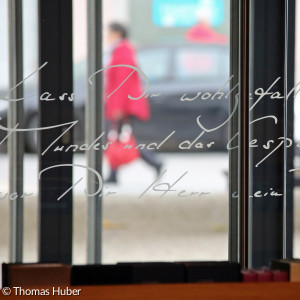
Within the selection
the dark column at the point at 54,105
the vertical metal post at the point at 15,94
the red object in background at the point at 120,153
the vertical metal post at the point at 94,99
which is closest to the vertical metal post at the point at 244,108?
the red object in background at the point at 120,153

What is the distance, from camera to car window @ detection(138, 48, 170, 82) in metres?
3.02

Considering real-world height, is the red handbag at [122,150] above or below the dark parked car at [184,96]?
below

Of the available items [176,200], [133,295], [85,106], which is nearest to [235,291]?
[133,295]

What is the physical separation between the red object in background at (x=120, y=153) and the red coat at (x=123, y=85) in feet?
0.37

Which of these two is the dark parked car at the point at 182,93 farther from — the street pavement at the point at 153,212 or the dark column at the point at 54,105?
the dark column at the point at 54,105

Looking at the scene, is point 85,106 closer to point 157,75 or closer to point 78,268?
point 157,75

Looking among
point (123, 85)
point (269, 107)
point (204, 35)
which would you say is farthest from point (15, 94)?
point (269, 107)

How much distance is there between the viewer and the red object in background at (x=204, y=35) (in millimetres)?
3047

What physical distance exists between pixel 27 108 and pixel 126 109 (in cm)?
40

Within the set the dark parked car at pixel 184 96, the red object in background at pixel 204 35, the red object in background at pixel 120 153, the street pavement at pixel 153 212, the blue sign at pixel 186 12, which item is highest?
the blue sign at pixel 186 12

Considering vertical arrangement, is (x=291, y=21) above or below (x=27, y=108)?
above

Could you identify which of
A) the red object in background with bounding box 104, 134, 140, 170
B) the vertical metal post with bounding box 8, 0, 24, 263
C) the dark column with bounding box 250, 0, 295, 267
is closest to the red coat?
the red object in background with bounding box 104, 134, 140, 170

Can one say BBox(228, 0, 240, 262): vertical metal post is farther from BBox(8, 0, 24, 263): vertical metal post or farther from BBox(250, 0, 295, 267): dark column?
BBox(8, 0, 24, 263): vertical metal post

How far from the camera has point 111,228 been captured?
3137 millimetres
